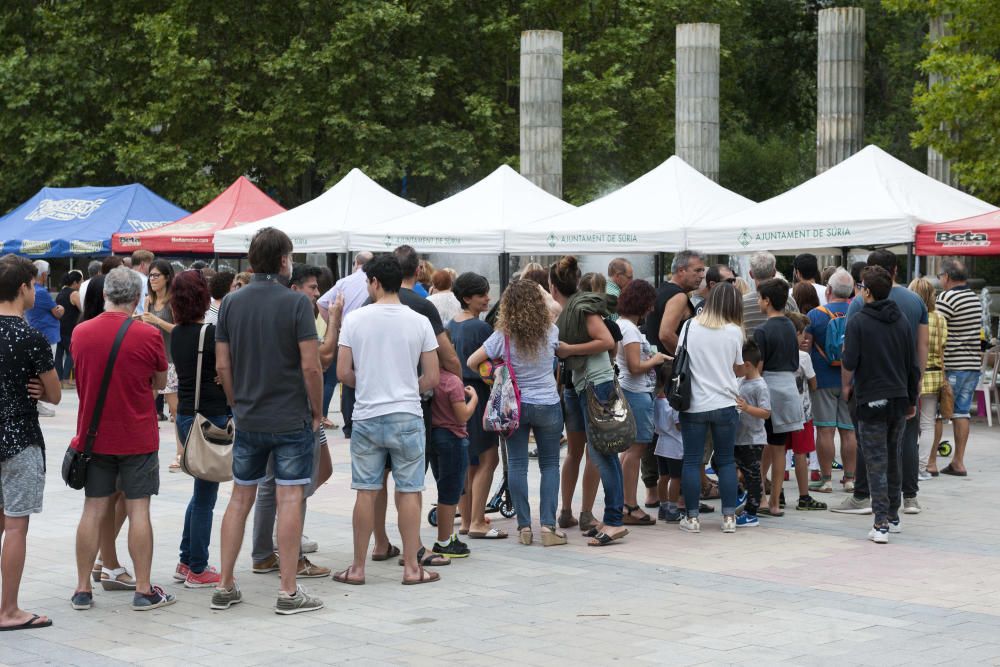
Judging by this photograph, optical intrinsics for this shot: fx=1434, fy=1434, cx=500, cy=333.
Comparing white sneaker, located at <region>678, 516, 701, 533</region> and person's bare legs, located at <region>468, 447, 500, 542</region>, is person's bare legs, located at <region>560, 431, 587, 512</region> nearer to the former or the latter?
person's bare legs, located at <region>468, 447, 500, 542</region>

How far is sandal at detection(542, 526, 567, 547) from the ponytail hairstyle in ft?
5.11

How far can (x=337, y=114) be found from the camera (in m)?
33.8

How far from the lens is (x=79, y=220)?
26.1 meters

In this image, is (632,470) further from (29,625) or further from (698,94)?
(698,94)

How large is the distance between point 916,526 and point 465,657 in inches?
180

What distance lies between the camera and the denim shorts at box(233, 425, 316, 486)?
7199 millimetres

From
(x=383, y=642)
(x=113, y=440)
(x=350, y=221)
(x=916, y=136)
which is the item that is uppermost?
(x=916, y=136)

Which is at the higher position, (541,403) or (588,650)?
(541,403)

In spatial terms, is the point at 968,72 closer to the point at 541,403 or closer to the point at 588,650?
the point at 541,403

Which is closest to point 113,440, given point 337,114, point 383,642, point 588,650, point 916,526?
point 383,642

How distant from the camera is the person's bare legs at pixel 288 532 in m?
7.20

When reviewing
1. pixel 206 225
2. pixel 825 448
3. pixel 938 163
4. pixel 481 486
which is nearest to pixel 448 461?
pixel 481 486

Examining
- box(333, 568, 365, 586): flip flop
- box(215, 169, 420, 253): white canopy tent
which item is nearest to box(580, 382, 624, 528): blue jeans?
box(333, 568, 365, 586): flip flop

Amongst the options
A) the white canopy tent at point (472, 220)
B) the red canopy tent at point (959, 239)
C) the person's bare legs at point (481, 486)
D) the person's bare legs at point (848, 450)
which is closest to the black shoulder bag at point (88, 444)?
the person's bare legs at point (481, 486)
